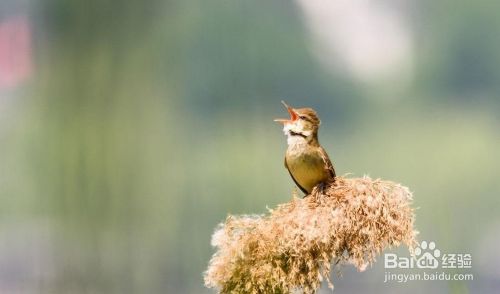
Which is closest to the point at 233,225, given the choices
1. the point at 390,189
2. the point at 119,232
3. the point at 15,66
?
the point at 390,189

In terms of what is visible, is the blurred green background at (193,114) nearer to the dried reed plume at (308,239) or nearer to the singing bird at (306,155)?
the singing bird at (306,155)

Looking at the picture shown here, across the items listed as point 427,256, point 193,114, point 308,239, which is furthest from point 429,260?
point 193,114

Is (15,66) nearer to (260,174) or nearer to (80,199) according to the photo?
(80,199)

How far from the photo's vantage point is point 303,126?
2451 millimetres

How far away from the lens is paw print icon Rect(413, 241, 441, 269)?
2.69 m

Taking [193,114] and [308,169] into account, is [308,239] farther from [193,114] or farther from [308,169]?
[193,114]

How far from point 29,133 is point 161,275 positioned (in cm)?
88

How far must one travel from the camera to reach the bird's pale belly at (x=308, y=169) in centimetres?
232

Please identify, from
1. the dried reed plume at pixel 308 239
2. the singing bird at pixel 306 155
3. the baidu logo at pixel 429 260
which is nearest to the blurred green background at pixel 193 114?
the baidu logo at pixel 429 260

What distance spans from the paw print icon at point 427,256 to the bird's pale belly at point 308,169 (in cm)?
68

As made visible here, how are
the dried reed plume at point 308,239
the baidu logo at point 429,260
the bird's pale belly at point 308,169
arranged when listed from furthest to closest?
the baidu logo at point 429,260 < the bird's pale belly at point 308,169 < the dried reed plume at point 308,239

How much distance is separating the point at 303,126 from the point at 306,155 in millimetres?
144

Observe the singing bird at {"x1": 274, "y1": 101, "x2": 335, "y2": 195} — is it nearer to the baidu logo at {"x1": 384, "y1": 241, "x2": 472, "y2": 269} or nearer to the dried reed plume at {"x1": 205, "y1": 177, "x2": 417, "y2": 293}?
the dried reed plume at {"x1": 205, "y1": 177, "x2": 417, "y2": 293}

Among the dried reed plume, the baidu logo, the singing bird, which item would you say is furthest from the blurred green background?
the dried reed plume
